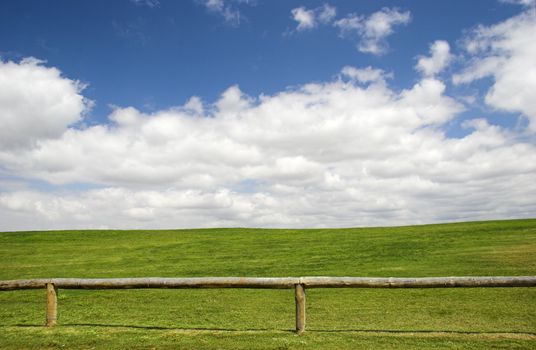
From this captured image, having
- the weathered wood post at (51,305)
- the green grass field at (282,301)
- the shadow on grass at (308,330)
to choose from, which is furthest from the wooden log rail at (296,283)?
the green grass field at (282,301)

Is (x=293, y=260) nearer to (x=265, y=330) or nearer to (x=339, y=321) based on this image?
(x=339, y=321)

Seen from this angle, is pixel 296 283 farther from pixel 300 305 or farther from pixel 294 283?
pixel 300 305

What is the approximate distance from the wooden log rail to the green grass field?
2.61ft

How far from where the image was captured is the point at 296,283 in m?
8.62

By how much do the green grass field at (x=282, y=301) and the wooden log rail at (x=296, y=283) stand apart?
31.4 inches

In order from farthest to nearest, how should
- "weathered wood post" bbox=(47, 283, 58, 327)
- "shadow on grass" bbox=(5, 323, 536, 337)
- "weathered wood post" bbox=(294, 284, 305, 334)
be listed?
"weathered wood post" bbox=(47, 283, 58, 327) → "weathered wood post" bbox=(294, 284, 305, 334) → "shadow on grass" bbox=(5, 323, 536, 337)

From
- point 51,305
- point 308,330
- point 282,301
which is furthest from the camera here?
point 282,301

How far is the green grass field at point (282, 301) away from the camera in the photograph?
26.9ft

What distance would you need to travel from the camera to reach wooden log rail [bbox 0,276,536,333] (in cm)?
813

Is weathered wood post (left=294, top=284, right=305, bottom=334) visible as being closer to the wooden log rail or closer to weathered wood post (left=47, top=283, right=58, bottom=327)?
the wooden log rail

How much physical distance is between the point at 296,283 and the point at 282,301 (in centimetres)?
491

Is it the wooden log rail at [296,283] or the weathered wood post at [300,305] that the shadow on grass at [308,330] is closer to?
the weathered wood post at [300,305]

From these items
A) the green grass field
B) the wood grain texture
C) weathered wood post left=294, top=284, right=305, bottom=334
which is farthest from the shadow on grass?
the wood grain texture

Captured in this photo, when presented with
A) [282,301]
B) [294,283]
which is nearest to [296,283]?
[294,283]
